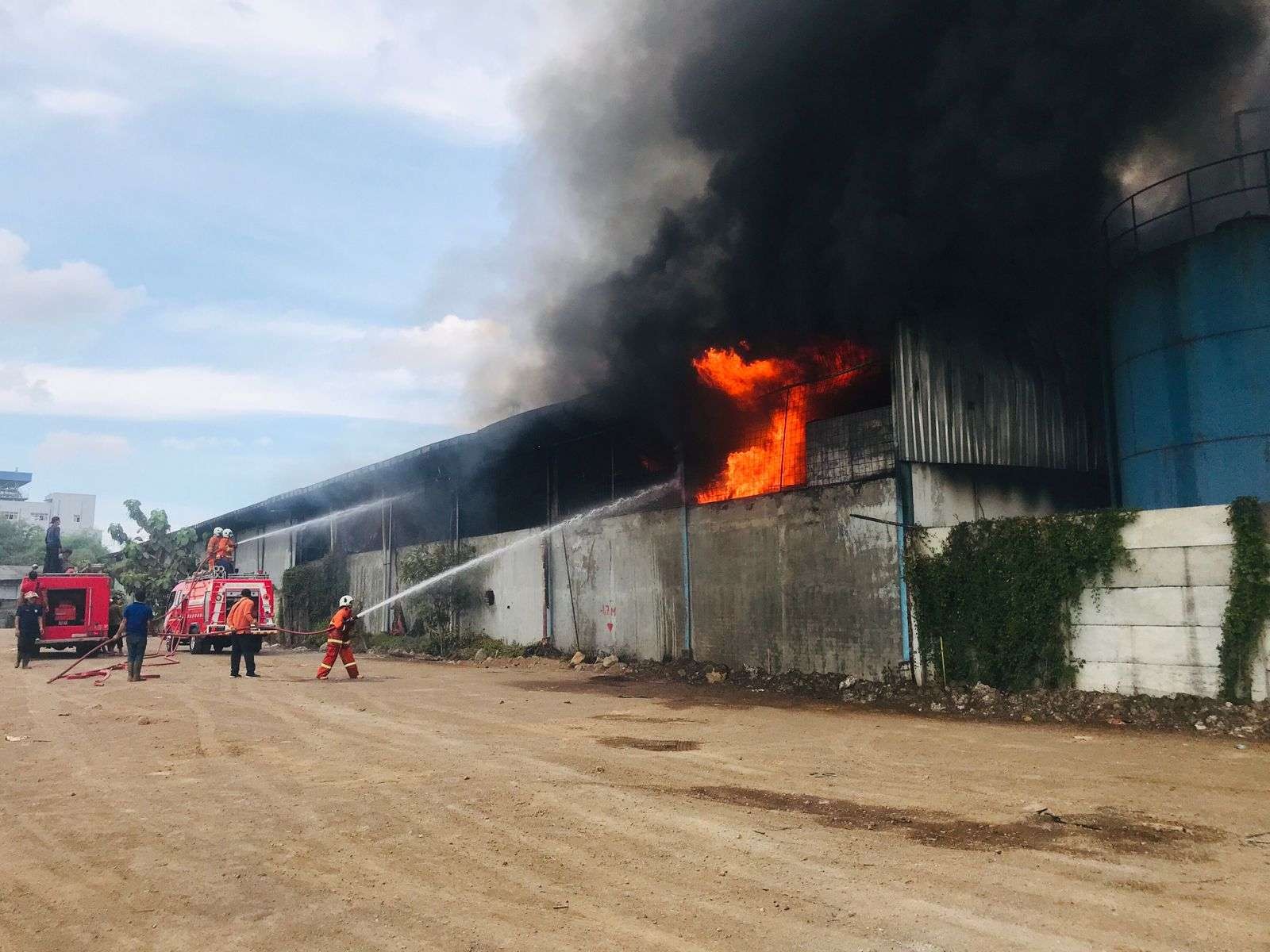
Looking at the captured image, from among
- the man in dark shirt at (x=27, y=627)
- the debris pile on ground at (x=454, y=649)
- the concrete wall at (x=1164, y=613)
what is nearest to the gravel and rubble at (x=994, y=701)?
the concrete wall at (x=1164, y=613)

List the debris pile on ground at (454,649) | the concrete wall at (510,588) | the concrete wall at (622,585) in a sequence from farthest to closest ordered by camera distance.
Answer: the concrete wall at (510,588)
the debris pile on ground at (454,649)
the concrete wall at (622,585)

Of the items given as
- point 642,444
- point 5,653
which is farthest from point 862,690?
point 5,653

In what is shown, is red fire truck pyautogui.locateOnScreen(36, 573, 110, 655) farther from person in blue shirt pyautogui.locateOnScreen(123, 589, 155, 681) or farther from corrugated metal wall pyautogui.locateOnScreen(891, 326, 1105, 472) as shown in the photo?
corrugated metal wall pyautogui.locateOnScreen(891, 326, 1105, 472)

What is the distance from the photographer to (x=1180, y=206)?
1647 cm

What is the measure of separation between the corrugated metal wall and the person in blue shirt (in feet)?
44.8

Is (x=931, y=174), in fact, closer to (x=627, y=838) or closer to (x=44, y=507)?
(x=627, y=838)

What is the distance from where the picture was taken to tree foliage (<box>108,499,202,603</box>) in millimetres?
34875

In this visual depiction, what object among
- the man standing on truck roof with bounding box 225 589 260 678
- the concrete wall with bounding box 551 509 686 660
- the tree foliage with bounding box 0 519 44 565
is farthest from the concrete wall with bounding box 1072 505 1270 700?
the tree foliage with bounding box 0 519 44 565

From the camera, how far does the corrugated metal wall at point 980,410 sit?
1453cm

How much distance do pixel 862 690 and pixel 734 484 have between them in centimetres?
527

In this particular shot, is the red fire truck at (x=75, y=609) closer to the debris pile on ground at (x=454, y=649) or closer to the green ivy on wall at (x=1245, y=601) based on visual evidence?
the debris pile on ground at (x=454, y=649)

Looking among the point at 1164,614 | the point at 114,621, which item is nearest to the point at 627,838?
the point at 1164,614

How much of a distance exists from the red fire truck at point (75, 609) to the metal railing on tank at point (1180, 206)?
2596 centimetres

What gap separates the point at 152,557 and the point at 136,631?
71.8ft
